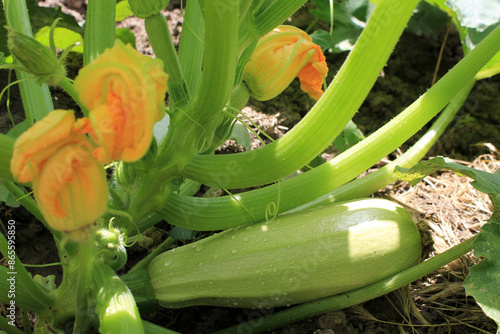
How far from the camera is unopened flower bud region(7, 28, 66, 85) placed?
3.49 ft

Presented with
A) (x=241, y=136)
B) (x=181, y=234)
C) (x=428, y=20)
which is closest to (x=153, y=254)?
(x=181, y=234)

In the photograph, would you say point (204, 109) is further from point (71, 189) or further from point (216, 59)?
point (71, 189)

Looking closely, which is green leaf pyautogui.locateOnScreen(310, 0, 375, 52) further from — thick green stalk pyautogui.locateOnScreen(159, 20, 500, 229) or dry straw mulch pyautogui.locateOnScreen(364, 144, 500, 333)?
thick green stalk pyautogui.locateOnScreen(159, 20, 500, 229)

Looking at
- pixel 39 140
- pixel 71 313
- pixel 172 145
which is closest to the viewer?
pixel 39 140

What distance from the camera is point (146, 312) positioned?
1.62m

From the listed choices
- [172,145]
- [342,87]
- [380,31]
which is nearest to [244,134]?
[172,145]

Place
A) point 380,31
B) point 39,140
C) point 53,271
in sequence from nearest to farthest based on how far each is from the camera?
1. point 39,140
2. point 380,31
3. point 53,271

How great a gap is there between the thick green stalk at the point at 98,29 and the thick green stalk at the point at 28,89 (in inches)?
10.9

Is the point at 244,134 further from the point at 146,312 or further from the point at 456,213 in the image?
the point at 456,213

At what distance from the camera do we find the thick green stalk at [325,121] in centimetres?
119

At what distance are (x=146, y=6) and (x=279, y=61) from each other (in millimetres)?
429

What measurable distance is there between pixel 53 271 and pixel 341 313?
3.46 feet

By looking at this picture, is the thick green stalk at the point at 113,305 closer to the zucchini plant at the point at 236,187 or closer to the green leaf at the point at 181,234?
the zucchini plant at the point at 236,187

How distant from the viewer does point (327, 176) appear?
5.19ft
